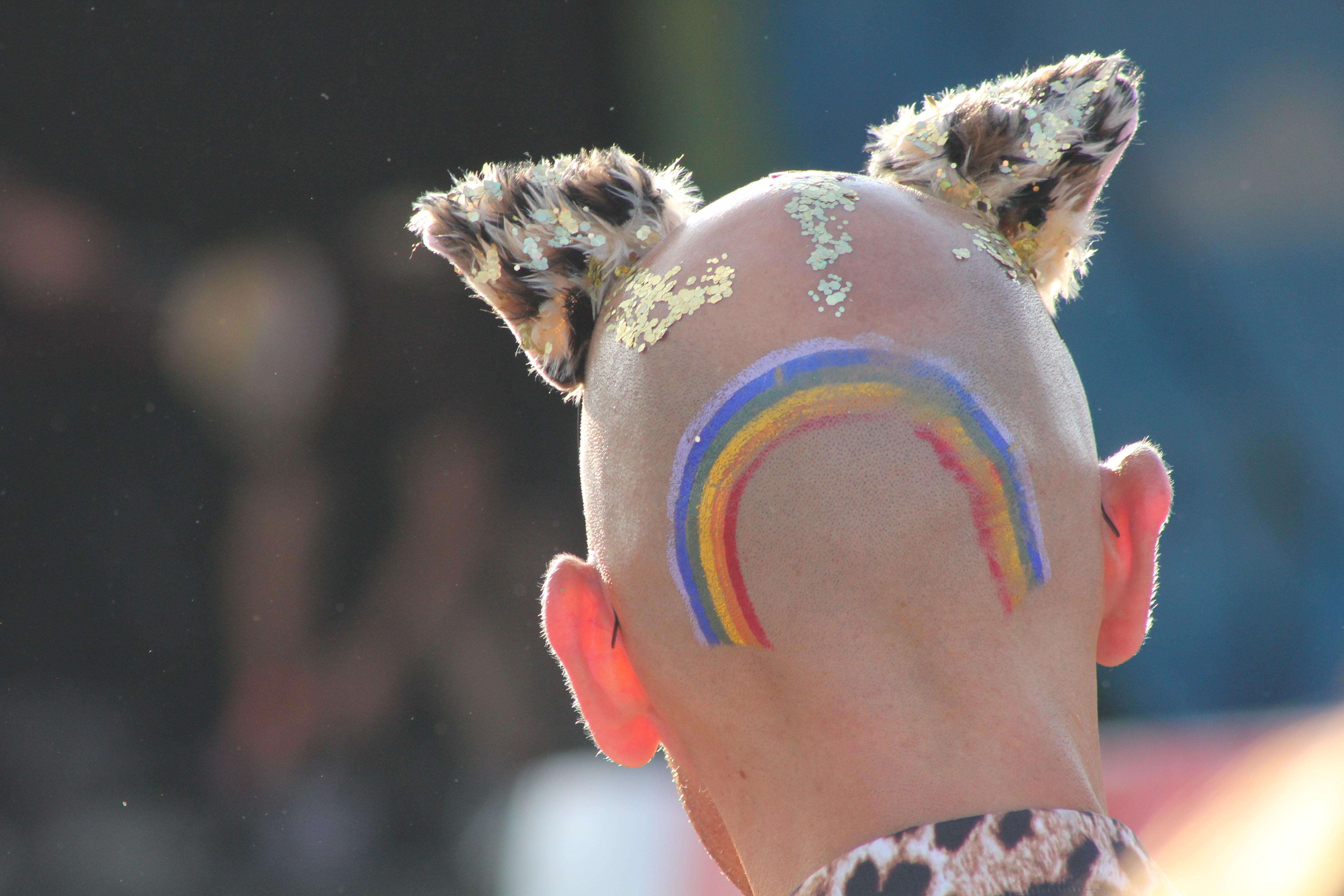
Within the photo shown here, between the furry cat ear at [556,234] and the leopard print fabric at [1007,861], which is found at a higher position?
the furry cat ear at [556,234]

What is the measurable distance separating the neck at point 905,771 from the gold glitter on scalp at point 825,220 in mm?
441

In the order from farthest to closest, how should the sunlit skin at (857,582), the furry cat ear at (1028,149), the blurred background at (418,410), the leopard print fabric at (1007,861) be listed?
the blurred background at (418,410) → the furry cat ear at (1028,149) → the sunlit skin at (857,582) → the leopard print fabric at (1007,861)

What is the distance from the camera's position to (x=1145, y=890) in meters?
1.08

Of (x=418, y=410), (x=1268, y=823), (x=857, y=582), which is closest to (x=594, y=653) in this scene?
(x=857, y=582)

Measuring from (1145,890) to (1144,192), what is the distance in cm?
326

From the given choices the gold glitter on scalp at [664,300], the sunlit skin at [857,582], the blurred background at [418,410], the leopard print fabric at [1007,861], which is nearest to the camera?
the leopard print fabric at [1007,861]

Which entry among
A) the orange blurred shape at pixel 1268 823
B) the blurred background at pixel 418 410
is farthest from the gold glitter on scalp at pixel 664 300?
the blurred background at pixel 418 410

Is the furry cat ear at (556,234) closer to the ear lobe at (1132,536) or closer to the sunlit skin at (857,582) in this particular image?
the sunlit skin at (857,582)

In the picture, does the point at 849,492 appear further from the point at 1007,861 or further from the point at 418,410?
the point at 418,410

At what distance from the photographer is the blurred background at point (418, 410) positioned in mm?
3758

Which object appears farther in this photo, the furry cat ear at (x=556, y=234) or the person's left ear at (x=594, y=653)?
the furry cat ear at (x=556, y=234)

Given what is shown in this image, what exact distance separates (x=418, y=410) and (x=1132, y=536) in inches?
150

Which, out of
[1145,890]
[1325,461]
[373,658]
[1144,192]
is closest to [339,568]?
[373,658]

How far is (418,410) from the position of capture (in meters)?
4.78
